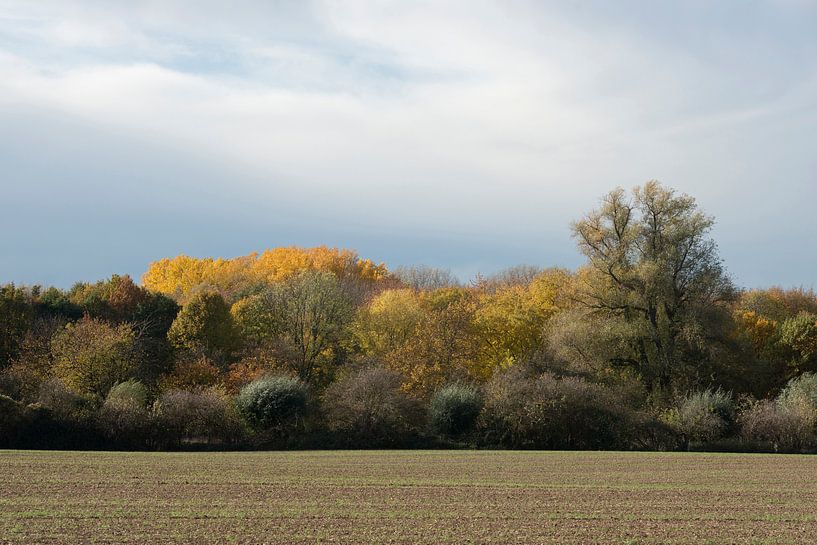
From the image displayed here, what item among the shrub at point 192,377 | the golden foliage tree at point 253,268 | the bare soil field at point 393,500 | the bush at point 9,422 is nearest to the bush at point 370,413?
the shrub at point 192,377

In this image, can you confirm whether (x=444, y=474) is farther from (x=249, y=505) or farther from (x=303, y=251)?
(x=303, y=251)

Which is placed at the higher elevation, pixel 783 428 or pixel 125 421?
pixel 125 421

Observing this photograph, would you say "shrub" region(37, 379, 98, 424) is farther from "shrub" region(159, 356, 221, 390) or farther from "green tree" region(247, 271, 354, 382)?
"green tree" region(247, 271, 354, 382)

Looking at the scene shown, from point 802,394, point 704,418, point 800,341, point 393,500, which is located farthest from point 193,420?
point 800,341

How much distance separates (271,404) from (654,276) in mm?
25436

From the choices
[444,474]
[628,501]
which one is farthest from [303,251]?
[628,501]

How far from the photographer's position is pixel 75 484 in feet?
92.7

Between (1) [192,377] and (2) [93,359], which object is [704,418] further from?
(2) [93,359]

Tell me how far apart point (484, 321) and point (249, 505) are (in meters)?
44.1

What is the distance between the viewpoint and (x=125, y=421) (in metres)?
47.3

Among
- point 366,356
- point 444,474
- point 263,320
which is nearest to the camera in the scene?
point 444,474

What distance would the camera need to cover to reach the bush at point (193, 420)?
159ft

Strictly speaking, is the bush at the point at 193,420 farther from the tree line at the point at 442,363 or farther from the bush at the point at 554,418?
the bush at the point at 554,418

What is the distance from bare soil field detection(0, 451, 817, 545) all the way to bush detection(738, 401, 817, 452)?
10.4 m
